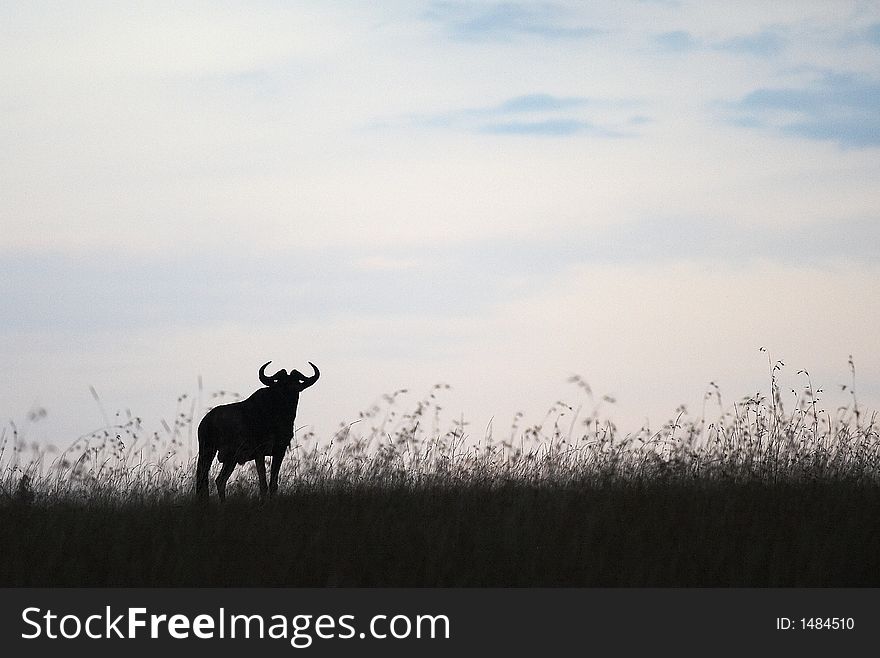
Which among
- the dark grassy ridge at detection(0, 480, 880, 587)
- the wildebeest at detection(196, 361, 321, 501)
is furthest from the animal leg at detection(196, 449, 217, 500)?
the dark grassy ridge at detection(0, 480, 880, 587)

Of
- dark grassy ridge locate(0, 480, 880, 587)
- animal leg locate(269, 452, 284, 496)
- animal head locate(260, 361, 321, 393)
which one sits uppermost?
animal head locate(260, 361, 321, 393)

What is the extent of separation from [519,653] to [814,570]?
2.54m

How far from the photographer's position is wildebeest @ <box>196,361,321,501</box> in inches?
450

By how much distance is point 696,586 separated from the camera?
277 inches

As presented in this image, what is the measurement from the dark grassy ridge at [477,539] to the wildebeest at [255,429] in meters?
1.23

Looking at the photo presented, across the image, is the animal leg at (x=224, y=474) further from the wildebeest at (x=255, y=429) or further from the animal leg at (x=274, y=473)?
the animal leg at (x=274, y=473)

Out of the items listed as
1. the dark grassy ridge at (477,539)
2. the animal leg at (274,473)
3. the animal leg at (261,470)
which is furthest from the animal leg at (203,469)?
the dark grassy ridge at (477,539)

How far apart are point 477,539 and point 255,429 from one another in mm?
4593

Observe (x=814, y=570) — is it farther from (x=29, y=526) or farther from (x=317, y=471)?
(x=29, y=526)

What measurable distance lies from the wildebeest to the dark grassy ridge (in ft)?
4.02

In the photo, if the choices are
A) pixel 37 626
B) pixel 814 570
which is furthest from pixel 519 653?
pixel 37 626

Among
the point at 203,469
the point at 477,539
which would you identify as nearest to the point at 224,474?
the point at 203,469

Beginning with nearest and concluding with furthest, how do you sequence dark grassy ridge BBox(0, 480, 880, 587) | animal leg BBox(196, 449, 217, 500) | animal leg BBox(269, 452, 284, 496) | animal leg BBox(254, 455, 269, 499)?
dark grassy ridge BBox(0, 480, 880, 587), animal leg BBox(269, 452, 284, 496), animal leg BBox(196, 449, 217, 500), animal leg BBox(254, 455, 269, 499)

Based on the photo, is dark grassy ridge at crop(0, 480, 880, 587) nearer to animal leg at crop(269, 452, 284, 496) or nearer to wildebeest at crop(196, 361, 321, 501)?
animal leg at crop(269, 452, 284, 496)
